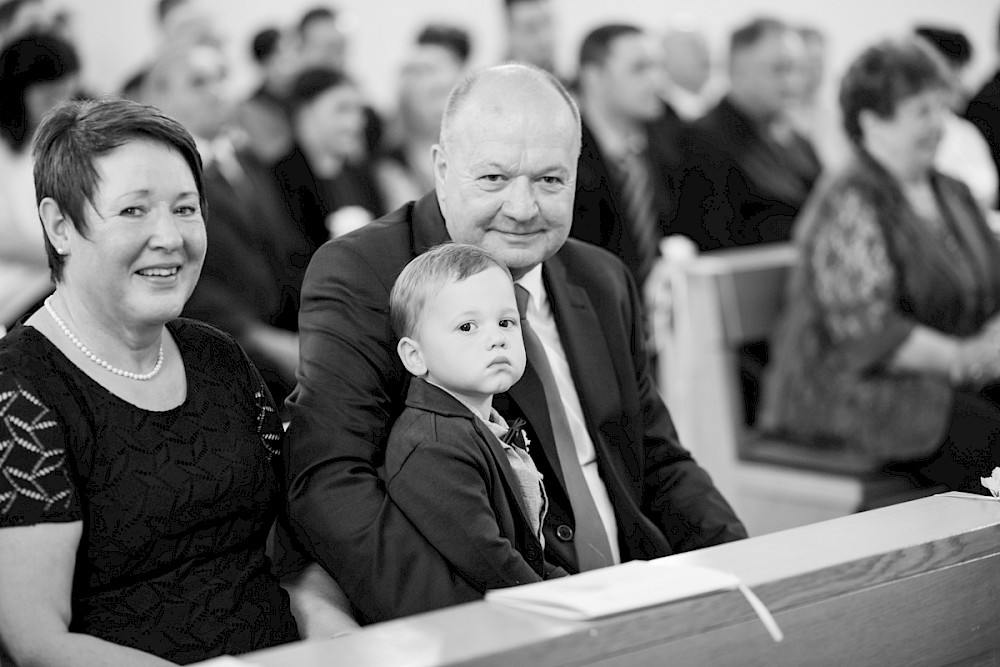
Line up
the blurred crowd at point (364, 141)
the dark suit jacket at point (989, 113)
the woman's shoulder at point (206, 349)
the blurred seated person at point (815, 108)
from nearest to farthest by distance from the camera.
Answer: the woman's shoulder at point (206, 349)
the blurred crowd at point (364, 141)
the dark suit jacket at point (989, 113)
the blurred seated person at point (815, 108)

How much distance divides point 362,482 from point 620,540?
57 cm

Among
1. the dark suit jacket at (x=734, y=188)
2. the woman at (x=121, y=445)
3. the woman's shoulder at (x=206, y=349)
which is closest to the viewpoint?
the woman at (x=121, y=445)

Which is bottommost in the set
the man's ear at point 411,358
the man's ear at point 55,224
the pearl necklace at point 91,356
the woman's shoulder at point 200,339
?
the man's ear at point 411,358

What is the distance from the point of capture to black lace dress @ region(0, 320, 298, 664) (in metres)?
1.77

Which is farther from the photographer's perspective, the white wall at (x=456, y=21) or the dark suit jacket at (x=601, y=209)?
the white wall at (x=456, y=21)

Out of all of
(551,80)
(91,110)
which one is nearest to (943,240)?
(551,80)

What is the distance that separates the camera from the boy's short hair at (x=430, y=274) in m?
2.02

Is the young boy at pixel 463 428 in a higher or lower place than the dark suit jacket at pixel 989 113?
higher

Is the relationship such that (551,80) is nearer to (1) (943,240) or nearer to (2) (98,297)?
(2) (98,297)

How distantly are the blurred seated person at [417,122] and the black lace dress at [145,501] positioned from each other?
4128 mm

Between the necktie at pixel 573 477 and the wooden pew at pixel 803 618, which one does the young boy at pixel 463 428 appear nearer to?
the necktie at pixel 573 477

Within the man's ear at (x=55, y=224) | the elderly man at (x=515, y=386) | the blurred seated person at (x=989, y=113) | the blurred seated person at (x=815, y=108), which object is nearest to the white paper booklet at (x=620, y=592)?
the elderly man at (x=515, y=386)

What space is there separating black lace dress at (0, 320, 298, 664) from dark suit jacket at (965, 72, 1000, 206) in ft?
15.9

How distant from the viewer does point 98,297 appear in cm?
191
